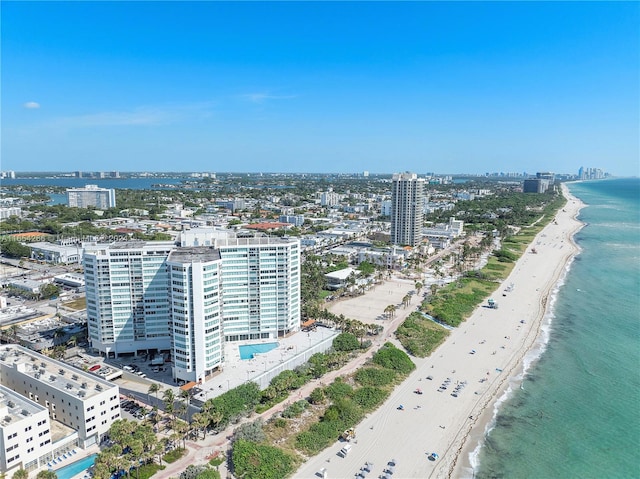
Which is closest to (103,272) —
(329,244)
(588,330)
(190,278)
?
(190,278)

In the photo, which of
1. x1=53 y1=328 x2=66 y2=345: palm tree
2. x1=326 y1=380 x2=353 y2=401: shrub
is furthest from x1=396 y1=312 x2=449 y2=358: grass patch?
x1=53 y1=328 x2=66 y2=345: palm tree

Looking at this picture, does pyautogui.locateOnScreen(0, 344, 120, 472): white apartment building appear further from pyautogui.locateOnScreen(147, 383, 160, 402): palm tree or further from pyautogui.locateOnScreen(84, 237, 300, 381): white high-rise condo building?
pyautogui.locateOnScreen(84, 237, 300, 381): white high-rise condo building

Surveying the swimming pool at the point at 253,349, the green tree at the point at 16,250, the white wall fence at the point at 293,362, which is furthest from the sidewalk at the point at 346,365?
the green tree at the point at 16,250

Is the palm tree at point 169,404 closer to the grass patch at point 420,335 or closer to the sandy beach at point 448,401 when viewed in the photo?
the sandy beach at point 448,401

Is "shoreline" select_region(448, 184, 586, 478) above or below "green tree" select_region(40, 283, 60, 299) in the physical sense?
below

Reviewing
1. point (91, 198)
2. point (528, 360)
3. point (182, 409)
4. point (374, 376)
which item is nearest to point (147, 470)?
point (182, 409)
